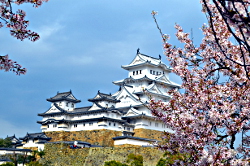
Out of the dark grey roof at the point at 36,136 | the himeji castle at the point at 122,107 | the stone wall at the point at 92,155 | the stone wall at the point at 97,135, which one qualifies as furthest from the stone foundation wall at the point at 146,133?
the stone wall at the point at 92,155

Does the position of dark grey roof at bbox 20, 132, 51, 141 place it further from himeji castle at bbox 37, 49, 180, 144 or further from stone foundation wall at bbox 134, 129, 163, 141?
stone foundation wall at bbox 134, 129, 163, 141

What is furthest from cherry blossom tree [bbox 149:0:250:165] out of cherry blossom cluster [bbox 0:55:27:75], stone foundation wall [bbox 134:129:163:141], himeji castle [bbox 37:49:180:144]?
stone foundation wall [bbox 134:129:163:141]

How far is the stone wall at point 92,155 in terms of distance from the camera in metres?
27.9

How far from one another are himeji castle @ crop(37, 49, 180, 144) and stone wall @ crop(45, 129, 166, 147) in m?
0.52

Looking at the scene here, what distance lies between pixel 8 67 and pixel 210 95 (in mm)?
4543

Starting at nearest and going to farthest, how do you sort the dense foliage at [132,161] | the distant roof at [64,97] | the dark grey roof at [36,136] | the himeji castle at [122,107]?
the dense foliage at [132,161]
the himeji castle at [122,107]
the dark grey roof at [36,136]
the distant roof at [64,97]

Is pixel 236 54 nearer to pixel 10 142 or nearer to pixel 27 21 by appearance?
pixel 27 21

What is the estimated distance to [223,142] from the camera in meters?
7.62

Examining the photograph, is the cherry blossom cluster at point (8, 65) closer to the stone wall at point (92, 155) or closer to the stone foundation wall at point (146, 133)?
the stone wall at point (92, 155)

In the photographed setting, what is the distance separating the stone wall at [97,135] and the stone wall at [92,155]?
9.18 m

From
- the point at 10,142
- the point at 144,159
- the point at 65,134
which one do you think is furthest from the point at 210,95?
the point at 10,142

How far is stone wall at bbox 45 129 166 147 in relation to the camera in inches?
1567

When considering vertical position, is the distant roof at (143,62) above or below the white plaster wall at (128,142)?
above

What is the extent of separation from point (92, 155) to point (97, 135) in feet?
35.7
